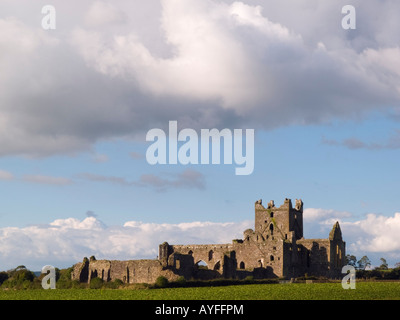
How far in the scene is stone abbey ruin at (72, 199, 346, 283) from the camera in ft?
265

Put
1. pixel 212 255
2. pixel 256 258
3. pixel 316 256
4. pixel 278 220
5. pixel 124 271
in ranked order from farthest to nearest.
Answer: pixel 278 220
pixel 316 256
pixel 212 255
pixel 256 258
pixel 124 271

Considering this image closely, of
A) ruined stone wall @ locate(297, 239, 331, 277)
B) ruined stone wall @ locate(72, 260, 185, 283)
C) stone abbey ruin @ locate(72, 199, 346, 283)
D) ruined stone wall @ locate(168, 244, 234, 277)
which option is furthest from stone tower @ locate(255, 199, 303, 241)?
ruined stone wall @ locate(72, 260, 185, 283)

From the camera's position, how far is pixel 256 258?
92750mm

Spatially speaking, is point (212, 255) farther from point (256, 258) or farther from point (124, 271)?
point (124, 271)

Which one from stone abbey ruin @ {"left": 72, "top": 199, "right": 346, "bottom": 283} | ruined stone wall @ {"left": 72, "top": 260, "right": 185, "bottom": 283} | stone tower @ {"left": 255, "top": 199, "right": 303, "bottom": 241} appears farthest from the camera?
stone tower @ {"left": 255, "top": 199, "right": 303, "bottom": 241}

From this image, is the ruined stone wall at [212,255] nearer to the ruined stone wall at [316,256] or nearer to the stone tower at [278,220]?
the stone tower at [278,220]

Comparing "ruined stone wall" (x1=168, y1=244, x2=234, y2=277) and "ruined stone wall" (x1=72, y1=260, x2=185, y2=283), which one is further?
"ruined stone wall" (x1=168, y1=244, x2=234, y2=277)

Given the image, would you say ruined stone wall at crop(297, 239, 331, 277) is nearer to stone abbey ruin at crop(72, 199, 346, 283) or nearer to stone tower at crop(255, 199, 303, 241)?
stone abbey ruin at crop(72, 199, 346, 283)

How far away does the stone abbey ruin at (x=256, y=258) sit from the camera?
265ft

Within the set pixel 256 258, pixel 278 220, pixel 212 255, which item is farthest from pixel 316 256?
pixel 212 255

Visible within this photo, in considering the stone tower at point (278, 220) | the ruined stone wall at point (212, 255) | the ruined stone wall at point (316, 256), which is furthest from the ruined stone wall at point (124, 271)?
the stone tower at point (278, 220)
